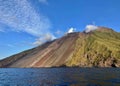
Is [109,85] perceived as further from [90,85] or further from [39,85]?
[39,85]

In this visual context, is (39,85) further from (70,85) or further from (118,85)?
(118,85)

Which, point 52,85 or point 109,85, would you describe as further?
point 52,85

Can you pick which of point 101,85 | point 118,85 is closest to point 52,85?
point 101,85

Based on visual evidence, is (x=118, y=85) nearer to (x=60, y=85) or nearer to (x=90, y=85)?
(x=90, y=85)

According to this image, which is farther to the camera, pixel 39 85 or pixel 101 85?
pixel 39 85

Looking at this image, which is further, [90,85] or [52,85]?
[52,85]

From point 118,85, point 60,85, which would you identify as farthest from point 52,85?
point 118,85

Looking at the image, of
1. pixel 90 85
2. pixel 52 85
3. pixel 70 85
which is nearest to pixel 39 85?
pixel 52 85
